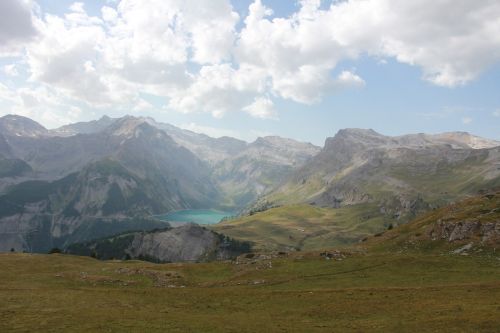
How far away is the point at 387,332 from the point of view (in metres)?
41.9

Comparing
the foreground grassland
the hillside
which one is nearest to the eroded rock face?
the hillside

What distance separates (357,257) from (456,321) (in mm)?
46275

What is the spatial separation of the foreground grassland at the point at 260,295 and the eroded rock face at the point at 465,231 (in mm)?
9407

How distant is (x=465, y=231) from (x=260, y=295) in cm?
5085

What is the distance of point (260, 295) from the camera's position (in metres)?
64.6

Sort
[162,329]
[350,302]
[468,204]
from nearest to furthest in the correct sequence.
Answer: [162,329] < [350,302] < [468,204]

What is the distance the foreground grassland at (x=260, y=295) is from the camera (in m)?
46.1

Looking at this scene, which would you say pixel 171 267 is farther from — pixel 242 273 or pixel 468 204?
pixel 468 204

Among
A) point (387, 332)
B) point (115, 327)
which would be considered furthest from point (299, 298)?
point (115, 327)

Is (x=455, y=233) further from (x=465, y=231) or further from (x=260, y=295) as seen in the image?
(x=260, y=295)

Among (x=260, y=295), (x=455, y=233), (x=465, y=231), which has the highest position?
(x=465, y=231)

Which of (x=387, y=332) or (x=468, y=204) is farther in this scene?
(x=468, y=204)

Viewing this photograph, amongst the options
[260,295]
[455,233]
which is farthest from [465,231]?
[260,295]

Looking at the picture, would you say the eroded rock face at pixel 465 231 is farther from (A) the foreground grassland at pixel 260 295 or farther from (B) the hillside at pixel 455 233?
(A) the foreground grassland at pixel 260 295
